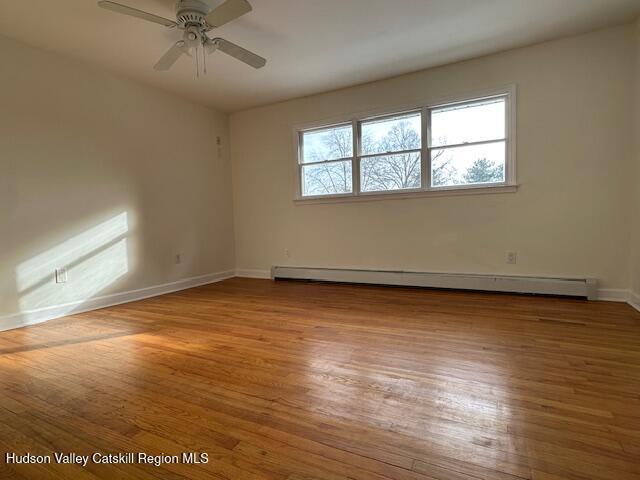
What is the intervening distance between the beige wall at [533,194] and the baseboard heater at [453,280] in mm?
103

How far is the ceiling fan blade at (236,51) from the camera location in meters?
2.59

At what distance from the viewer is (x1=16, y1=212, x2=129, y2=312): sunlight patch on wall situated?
296cm

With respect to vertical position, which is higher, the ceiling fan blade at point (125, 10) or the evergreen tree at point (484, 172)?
the ceiling fan blade at point (125, 10)

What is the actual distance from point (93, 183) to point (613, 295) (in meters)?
5.44

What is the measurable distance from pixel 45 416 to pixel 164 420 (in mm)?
555

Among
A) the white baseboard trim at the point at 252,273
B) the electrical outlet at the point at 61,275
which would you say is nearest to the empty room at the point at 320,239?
the electrical outlet at the point at 61,275

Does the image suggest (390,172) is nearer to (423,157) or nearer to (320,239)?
(423,157)

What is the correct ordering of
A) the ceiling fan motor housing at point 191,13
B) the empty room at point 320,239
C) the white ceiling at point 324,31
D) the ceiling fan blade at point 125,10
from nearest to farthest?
the empty room at point 320,239, the ceiling fan blade at point 125,10, the ceiling fan motor housing at point 191,13, the white ceiling at point 324,31

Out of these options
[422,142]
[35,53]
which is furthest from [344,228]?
[35,53]

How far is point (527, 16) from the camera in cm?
280

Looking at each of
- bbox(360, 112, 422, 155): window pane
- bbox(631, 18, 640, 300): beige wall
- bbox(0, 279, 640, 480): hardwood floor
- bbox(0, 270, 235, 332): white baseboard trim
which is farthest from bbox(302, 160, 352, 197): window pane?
bbox(631, 18, 640, 300): beige wall

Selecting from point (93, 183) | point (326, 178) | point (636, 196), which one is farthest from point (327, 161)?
point (636, 196)

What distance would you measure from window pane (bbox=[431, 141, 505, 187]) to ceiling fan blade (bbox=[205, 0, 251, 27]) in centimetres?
257

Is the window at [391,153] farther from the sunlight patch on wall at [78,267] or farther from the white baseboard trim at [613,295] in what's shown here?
the sunlight patch on wall at [78,267]
